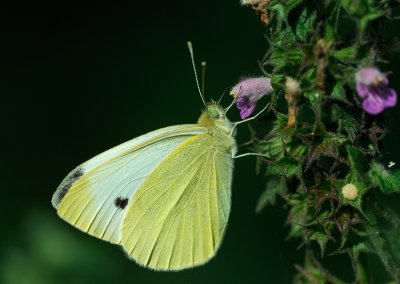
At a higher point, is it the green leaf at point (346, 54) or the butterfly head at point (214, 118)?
the green leaf at point (346, 54)

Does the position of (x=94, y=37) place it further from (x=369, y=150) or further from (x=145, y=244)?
(x=369, y=150)

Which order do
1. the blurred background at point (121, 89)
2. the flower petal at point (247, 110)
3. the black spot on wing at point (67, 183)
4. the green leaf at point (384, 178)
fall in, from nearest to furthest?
1. the green leaf at point (384, 178)
2. the flower petal at point (247, 110)
3. the black spot on wing at point (67, 183)
4. the blurred background at point (121, 89)

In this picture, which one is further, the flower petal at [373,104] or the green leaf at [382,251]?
the green leaf at [382,251]

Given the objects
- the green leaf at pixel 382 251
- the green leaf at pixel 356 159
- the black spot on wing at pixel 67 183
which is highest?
the black spot on wing at pixel 67 183

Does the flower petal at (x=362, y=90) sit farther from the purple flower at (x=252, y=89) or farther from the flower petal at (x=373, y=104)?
the purple flower at (x=252, y=89)

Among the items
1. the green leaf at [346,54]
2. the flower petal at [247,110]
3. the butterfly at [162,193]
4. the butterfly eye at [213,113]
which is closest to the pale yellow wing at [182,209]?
the butterfly at [162,193]

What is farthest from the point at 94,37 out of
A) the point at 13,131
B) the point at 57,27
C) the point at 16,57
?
the point at 13,131

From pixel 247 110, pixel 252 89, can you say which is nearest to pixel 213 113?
pixel 247 110

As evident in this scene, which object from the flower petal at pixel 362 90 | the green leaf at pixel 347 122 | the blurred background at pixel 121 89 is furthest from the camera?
the blurred background at pixel 121 89
